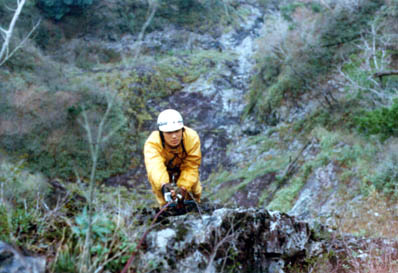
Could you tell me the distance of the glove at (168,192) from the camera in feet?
13.8

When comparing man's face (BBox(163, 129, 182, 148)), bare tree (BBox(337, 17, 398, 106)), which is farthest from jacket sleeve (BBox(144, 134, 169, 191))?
bare tree (BBox(337, 17, 398, 106))

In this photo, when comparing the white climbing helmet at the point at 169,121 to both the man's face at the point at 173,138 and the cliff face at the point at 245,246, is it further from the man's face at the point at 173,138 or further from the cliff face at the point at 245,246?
the cliff face at the point at 245,246

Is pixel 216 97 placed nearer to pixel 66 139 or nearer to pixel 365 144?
pixel 66 139

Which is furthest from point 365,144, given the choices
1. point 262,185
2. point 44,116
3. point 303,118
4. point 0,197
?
point 44,116

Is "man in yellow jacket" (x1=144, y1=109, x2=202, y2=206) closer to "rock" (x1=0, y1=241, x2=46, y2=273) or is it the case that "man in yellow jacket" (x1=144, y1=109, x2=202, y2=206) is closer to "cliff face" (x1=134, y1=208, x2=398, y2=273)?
"cliff face" (x1=134, y1=208, x2=398, y2=273)

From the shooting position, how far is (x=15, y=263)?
86.1 inches

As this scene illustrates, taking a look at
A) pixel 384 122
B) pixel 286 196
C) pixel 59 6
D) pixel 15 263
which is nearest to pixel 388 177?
pixel 384 122

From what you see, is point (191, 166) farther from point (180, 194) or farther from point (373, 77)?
point (373, 77)

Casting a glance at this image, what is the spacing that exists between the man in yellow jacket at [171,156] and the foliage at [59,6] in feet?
75.0

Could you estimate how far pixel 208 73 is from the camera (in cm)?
2494

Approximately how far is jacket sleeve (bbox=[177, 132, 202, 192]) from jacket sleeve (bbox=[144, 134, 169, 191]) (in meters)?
0.58

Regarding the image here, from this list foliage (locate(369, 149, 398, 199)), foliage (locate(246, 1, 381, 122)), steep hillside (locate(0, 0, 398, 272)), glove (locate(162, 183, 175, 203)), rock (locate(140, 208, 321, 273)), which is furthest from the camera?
foliage (locate(246, 1, 381, 122))

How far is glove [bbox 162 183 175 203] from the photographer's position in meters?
4.19

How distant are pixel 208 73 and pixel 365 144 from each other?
53.9ft
